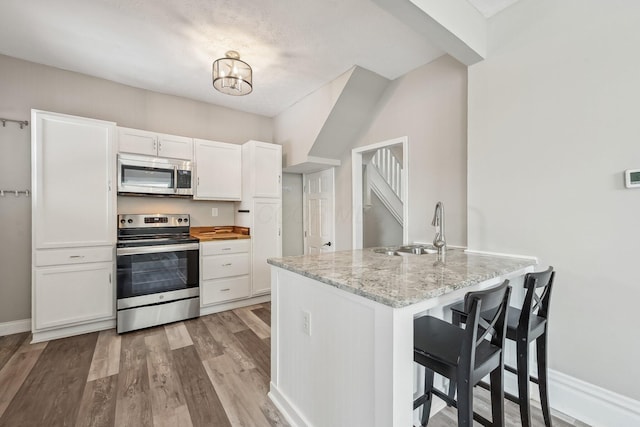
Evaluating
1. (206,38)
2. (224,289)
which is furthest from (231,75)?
(224,289)

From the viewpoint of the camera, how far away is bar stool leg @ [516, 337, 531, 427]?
1354mm

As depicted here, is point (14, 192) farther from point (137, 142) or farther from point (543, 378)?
point (543, 378)

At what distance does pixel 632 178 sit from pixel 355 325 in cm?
169

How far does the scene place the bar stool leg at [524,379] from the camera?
1.35m

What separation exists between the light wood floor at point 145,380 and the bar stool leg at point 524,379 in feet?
1.20

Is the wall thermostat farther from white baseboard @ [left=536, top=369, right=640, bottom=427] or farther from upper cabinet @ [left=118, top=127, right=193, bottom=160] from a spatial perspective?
upper cabinet @ [left=118, top=127, right=193, bottom=160]

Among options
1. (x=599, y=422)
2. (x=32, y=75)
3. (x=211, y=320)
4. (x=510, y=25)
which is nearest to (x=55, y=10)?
(x=32, y=75)

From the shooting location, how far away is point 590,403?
1.61m

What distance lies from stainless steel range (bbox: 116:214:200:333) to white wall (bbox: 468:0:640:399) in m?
3.04

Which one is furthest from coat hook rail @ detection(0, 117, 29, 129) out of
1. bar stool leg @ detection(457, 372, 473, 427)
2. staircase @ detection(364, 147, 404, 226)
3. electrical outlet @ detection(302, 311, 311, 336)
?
bar stool leg @ detection(457, 372, 473, 427)

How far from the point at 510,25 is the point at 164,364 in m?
3.70

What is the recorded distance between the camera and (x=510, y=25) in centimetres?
195

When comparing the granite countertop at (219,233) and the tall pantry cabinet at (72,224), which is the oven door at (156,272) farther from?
the granite countertop at (219,233)

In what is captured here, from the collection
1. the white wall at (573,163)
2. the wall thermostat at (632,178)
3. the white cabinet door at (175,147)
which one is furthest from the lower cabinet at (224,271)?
the wall thermostat at (632,178)
